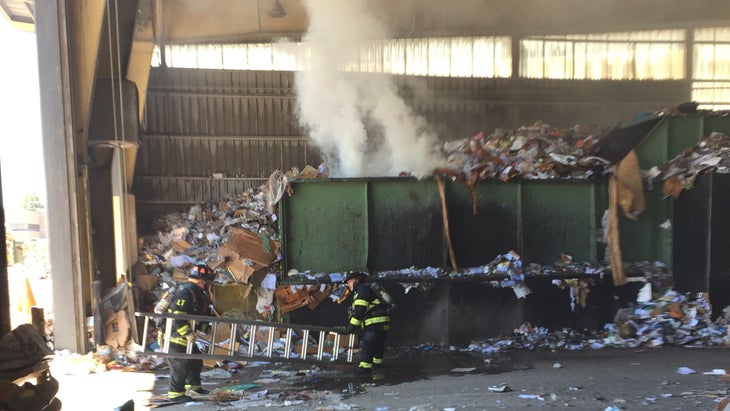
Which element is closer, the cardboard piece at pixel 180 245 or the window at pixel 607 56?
the cardboard piece at pixel 180 245

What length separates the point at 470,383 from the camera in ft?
16.4

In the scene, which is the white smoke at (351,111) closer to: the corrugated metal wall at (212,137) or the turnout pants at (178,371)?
the corrugated metal wall at (212,137)

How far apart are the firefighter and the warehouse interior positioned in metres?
2.58

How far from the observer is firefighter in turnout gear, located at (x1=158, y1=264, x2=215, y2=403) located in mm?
4672

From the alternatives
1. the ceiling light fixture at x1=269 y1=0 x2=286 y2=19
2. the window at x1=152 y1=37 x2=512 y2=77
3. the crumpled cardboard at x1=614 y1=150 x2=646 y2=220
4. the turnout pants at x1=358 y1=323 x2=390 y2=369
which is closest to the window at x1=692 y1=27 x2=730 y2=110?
the window at x1=152 y1=37 x2=512 y2=77

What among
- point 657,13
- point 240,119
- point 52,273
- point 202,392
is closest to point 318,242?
point 202,392

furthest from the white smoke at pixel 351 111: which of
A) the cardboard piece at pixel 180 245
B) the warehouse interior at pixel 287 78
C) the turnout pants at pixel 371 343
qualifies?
the cardboard piece at pixel 180 245

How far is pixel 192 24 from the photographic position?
10742 mm

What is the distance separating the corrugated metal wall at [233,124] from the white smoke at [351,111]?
0.99 meters

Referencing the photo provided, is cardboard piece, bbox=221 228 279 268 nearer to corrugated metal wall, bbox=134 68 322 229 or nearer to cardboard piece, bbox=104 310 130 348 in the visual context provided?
cardboard piece, bbox=104 310 130 348

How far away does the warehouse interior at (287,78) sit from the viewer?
6.94m

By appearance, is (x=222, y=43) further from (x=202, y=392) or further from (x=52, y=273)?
(x=202, y=392)

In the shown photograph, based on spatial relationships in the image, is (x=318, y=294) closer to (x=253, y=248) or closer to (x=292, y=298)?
(x=292, y=298)

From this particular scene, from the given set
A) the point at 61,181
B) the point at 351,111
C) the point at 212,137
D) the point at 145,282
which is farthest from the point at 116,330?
the point at 212,137
